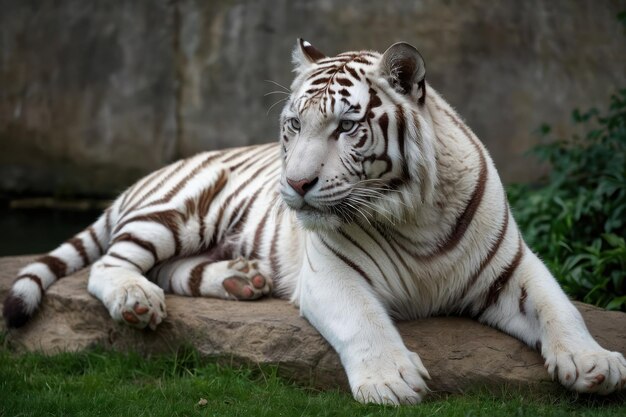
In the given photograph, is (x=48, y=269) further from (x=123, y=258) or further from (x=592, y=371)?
(x=592, y=371)

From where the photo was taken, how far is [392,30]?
888 centimetres

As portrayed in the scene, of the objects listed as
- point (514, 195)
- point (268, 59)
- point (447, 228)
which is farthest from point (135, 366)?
point (268, 59)

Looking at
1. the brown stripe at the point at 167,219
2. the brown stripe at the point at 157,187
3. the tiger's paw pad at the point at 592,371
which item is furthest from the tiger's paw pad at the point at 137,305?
the tiger's paw pad at the point at 592,371

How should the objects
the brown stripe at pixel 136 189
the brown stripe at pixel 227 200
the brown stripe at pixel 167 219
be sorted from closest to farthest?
the brown stripe at pixel 167 219 < the brown stripe at pixel 227 200 < the brown stripe at pixel 136 189

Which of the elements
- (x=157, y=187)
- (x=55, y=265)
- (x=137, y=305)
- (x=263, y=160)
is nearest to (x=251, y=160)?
(x=263, y=160)

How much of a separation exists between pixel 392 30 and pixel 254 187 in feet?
14.5

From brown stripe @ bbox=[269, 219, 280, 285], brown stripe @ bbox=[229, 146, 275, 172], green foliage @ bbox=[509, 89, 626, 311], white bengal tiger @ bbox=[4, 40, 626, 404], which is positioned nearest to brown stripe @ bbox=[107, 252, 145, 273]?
white bengal tiger @ bbox=[4, 40, 626, 404]

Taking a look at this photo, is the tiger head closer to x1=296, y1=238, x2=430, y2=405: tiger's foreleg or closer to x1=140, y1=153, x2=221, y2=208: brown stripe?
x1=296, y1=238, x2=430, y2=405: tiger's foreleg

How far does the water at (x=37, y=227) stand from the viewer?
7.71 metres

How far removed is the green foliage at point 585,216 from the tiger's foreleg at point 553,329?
1.22m

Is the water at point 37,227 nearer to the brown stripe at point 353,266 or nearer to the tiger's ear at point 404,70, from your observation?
the brown stripe at point 353,266

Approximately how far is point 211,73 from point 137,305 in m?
5.40

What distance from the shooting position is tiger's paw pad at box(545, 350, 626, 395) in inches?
135

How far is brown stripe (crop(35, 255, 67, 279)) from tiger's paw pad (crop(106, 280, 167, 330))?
0.78m
